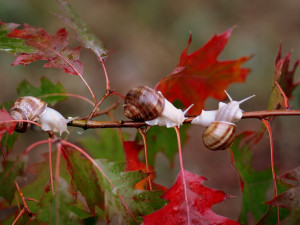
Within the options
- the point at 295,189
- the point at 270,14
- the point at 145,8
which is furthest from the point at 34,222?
the point at 270,14

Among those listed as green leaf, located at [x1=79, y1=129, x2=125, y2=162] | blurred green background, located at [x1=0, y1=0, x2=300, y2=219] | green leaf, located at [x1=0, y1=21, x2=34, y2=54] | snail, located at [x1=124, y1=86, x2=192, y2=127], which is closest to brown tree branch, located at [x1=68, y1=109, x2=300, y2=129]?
snail, located at [x1=124, y1=86, x2=192, y2=127]

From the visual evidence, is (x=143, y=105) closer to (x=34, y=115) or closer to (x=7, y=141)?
(x=34, y=115)

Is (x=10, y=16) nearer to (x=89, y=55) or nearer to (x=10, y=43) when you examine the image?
(x=89, y=55)

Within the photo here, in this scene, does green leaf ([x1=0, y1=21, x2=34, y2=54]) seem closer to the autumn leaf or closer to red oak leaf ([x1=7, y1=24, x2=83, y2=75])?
red oak leaf ([x1=7, y1=24, x2=83, y2=75])

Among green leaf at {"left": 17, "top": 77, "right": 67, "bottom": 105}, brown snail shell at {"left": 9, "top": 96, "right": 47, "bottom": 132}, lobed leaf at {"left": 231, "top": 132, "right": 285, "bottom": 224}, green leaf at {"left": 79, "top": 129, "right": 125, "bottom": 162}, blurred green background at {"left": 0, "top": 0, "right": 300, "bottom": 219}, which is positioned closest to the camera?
brown snail shell at {"left": 9, "top": 96, "right": 47, "bottom": 132}

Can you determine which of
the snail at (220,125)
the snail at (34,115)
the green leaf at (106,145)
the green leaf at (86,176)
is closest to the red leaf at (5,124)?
the snail at (34,115)

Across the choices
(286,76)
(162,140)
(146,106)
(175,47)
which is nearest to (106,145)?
(162,140)
